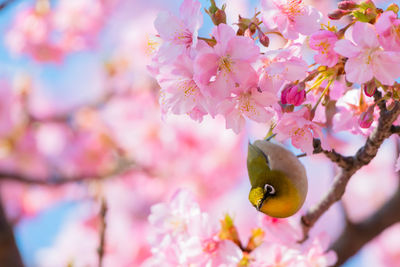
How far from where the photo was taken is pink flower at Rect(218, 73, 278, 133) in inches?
27.3

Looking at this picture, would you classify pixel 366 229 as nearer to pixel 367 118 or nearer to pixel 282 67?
pixel 367 118

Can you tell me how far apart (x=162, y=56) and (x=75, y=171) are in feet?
11.4

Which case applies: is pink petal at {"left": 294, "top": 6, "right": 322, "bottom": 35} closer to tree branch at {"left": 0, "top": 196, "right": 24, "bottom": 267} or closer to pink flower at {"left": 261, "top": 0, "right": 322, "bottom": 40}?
pink flower at {"left": 261, "top": 0, "right": 322, "bottom": 40}

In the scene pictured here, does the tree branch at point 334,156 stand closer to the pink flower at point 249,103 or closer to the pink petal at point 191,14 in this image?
the pink flower at point 249,103

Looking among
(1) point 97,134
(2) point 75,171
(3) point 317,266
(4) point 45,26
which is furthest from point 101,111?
(3) point 317,266

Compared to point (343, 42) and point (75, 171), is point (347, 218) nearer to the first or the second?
point (343, 42)

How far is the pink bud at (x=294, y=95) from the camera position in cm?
70

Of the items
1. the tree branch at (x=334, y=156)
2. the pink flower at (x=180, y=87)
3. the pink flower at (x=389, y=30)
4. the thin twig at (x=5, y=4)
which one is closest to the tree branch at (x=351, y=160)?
the tree branch at (x=334, y=156)

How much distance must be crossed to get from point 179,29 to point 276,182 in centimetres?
24

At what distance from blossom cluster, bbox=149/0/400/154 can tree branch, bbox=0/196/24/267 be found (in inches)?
49.7

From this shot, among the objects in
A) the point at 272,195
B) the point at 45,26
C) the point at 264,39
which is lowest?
the point at 45,26

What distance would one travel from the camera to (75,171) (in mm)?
4031

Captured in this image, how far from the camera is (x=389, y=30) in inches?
24.5

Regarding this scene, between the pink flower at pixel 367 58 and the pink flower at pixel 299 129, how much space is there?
0.12 m
